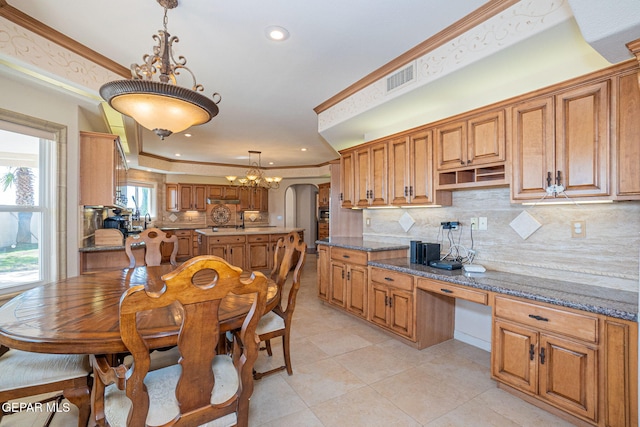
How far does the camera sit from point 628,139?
1.76 meters

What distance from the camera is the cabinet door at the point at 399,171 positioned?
3.28m

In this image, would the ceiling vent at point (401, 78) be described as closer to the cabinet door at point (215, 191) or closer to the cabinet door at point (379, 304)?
the cabinet door at point (379, 304)

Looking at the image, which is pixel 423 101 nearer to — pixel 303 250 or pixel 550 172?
pixel 550 172

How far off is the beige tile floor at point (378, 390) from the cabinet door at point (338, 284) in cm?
67

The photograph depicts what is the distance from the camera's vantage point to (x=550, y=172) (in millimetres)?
2084

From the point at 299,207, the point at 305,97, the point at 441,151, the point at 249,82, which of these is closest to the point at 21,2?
the point at 249,82

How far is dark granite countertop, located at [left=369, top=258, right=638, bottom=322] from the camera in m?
1.68

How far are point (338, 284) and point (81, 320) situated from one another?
2.85 meters

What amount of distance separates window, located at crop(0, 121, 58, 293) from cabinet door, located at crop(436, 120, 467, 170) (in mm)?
3915

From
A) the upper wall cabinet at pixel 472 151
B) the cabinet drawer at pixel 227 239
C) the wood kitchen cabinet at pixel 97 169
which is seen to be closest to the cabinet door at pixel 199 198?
the cabinet drawer at pixel 227 239

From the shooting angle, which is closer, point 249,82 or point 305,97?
point 249,82

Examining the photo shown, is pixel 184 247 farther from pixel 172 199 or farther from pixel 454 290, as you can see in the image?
pixel 454 290

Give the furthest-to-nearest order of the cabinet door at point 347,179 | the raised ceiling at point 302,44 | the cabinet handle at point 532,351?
the cabinet door at point 347,179
the raised ceiling at point 302,44
the cabinet handle at point 532,351

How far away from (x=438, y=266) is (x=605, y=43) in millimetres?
1931
